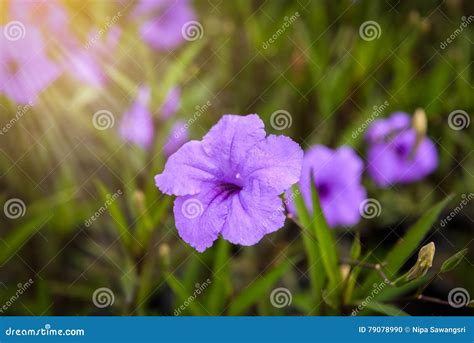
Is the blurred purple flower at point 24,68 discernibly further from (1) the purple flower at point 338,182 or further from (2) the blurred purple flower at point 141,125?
(1) the purple flower at point 338,182

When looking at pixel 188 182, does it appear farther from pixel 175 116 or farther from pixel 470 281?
pixel 470 281

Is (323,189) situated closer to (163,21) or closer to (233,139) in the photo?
(233,139)

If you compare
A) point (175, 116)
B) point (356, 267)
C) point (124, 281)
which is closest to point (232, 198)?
point (356, 267)


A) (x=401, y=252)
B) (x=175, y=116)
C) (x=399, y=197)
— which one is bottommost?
(x=175, y=116)

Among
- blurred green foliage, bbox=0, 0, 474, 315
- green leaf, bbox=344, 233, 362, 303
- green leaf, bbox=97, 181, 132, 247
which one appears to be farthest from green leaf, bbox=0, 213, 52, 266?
green leaf, bbox=344, 233, 362, 303

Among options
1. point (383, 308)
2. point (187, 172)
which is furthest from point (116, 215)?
point (383, 308)

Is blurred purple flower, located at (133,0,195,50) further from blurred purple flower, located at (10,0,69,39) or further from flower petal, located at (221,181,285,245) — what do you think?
flower petal, located at (221,181,285,245)
